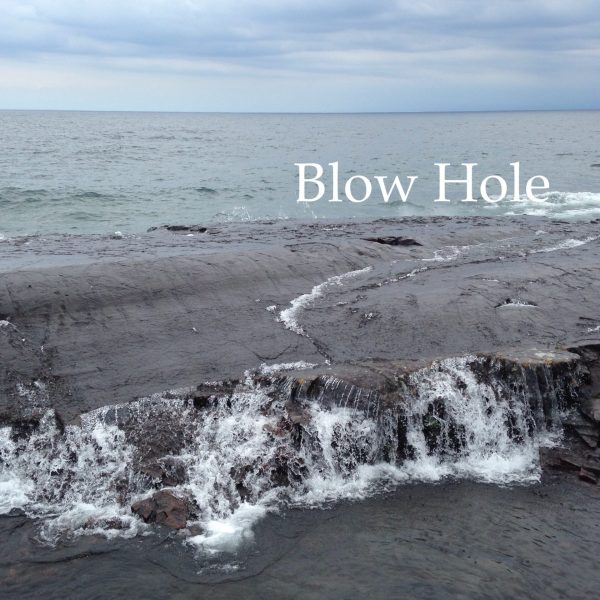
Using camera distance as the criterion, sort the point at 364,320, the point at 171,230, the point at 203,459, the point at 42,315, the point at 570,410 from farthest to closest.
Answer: the point at 171,230 < the point at 364,320 < the point at 42,315 < the point at 570,410 < the point at 203,459

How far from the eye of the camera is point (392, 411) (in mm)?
10172

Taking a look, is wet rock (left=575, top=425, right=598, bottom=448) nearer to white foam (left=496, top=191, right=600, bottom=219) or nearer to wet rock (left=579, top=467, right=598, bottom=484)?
wet rock (left=579, top=467, right=598, bottom=484)

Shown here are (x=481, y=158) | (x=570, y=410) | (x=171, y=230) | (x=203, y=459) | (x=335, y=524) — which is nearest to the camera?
(x=335, y=524)

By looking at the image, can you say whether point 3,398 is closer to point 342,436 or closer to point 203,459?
point 203,459

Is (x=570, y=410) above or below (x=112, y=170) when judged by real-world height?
below

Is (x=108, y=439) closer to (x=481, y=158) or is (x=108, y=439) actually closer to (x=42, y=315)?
(x=42, y=315)

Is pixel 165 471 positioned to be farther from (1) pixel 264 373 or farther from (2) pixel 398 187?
(2) pixel 398 187

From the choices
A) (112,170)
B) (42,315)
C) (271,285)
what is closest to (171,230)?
(271,285)

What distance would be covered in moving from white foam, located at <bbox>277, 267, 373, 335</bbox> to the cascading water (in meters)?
1.71

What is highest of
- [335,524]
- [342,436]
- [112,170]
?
[112,170]

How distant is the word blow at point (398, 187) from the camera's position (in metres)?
35.8

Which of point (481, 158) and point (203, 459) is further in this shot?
point (481, 158)

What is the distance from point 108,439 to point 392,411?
4.17 m

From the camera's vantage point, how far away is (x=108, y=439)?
962 cm
